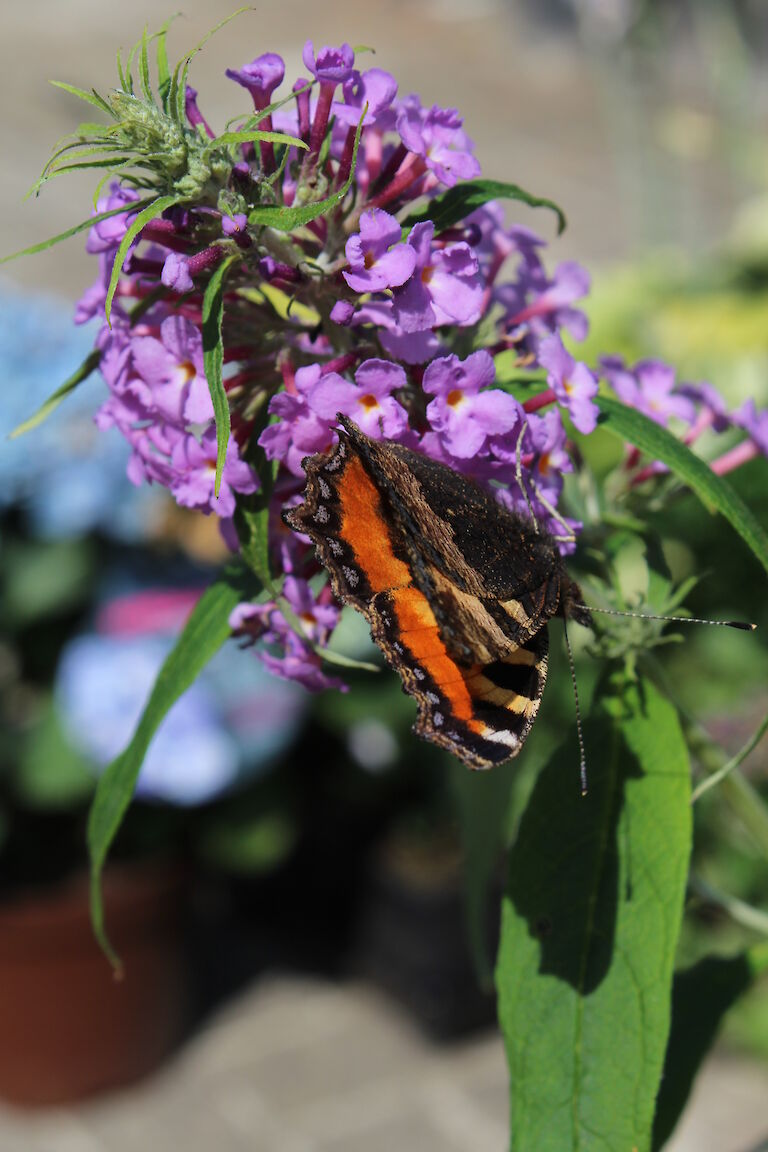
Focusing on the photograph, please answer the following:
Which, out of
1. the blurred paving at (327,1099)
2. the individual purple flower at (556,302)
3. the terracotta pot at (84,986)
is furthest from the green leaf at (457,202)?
the blurred paving at (327,1099)

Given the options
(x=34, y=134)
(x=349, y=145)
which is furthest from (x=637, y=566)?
(x=34, y=134)

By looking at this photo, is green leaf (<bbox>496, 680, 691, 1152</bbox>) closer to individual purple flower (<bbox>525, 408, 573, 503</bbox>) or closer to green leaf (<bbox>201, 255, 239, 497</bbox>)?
individual purple flower (<bbox>525, 408, 573, 503</bbox>)

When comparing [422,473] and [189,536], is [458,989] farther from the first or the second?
[422,473]

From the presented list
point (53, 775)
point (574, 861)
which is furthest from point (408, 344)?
point (53, 775)

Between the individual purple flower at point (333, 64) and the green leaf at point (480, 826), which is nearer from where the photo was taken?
the individual purple flower at point (333, 64)

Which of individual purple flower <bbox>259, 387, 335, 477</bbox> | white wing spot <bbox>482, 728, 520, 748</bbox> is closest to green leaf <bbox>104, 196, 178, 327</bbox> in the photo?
individual purple flower <bbox>259, 387, 335, 477</bbox>

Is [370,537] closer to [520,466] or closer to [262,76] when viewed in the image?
[520,466]

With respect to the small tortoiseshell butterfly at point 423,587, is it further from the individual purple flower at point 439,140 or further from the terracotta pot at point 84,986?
the terracotta pot at point 84,986
